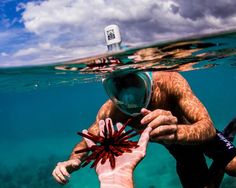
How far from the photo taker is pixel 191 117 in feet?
19.1

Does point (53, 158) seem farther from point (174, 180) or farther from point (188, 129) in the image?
point (188, 129)

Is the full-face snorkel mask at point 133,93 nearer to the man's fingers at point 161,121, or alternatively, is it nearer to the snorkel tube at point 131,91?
the snorkel tube at point 131,91

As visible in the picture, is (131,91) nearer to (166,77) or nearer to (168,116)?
(166,77)

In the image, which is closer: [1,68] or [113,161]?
[113,161]

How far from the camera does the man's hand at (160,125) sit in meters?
4.29

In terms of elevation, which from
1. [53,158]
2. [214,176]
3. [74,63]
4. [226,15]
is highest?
[226,15]

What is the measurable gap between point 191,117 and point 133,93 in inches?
54.3

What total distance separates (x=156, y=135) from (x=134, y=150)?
0.56 m

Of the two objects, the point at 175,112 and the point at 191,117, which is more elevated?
the point at 191,117

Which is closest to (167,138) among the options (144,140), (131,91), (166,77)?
(144,140)

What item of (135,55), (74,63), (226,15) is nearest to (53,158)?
(74,63)

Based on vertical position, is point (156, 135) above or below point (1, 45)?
below

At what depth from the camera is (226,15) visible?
11086mm

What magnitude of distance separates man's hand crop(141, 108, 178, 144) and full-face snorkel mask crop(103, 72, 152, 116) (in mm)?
1933
